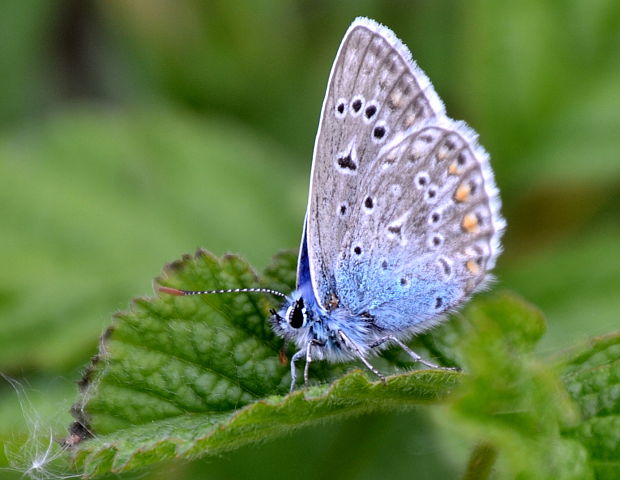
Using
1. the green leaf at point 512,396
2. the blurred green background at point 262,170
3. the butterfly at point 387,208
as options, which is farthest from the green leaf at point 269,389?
the blurred green background at point 262,170

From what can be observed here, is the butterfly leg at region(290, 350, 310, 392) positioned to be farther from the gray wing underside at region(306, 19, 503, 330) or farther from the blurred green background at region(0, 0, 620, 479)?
the blurred green background at region(0, 0, 620, 479)

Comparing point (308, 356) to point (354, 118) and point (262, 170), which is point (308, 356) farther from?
point (262, 170)

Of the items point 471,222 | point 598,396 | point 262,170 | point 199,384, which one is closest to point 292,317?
point 199,384

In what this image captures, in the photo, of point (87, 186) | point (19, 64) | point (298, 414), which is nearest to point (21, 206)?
point (87, 186)

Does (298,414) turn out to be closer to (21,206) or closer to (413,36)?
(21,206)

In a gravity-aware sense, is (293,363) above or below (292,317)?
below

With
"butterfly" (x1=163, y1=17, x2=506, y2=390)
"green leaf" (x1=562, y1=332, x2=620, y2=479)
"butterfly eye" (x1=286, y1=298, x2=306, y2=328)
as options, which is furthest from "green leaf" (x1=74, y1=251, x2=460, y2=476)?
"butterfly" (x1=163, y1=17, x2=506, y2=390)
